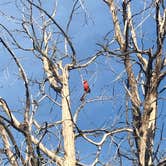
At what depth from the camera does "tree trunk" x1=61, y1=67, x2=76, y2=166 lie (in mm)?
8415

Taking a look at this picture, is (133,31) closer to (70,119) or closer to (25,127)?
(70,119)

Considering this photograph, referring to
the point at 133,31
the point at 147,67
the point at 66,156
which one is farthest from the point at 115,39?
the point at 66,156

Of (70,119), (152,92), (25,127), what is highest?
(152,92)

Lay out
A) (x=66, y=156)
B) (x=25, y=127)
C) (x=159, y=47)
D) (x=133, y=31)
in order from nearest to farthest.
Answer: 1. (x=25, y=127)
2. (x=66, y=156)
3. (x=159, y=47)
4. (x=133, y=31)

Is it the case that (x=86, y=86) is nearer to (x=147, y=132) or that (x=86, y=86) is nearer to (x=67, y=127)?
(x=67, y=127)

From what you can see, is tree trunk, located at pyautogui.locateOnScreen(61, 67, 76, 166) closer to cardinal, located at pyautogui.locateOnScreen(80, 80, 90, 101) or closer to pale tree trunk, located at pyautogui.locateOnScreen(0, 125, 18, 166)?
cardinal, located at pyautogui.locateOnScreen(80, 80, 90, 101)

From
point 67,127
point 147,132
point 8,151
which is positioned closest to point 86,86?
point 67,127

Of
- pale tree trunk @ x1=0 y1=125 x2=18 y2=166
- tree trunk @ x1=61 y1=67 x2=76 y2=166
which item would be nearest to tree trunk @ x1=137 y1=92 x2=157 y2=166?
tree trunk @ x1=61 y1=67 x2=76 y2=166

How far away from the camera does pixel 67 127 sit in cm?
873

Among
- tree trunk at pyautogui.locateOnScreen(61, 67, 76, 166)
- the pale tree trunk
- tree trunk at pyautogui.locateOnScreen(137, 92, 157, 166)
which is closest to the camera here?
the pale tree trunk

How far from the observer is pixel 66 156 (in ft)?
27.7

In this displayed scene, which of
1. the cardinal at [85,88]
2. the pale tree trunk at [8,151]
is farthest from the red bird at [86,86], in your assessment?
the pale tree trunk at [8,151]

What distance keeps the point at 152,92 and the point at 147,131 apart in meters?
0.68

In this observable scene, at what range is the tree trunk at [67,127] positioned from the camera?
8.41 metres
